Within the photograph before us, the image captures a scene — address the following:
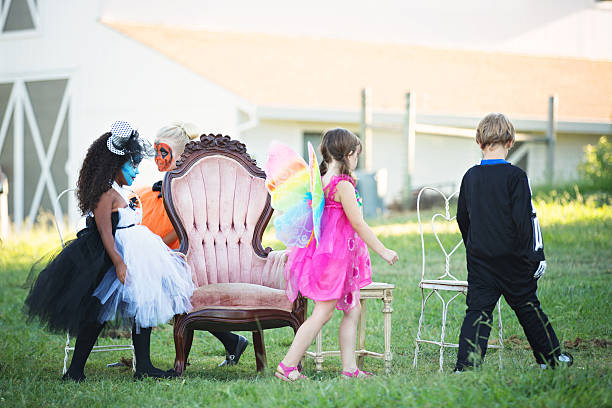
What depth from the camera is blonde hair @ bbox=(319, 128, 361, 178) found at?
14.8 ft

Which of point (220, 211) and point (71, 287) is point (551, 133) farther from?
point (71, 287)

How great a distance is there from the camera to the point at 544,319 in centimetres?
443

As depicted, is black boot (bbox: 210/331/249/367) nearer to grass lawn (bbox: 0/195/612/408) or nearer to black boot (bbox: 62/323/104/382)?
grass lawn (bbox: 0/195/612/408)

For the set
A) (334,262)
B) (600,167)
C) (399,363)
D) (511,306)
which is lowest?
(399,363)

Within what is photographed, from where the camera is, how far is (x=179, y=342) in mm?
4758

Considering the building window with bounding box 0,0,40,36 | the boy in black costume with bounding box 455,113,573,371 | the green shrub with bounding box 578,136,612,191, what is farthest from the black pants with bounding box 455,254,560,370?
the building window with bounding box 0,0,40,36

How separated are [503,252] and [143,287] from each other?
7.36 feet

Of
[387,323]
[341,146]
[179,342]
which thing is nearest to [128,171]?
[179,342]

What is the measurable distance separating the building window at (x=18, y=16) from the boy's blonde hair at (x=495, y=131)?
1305 cm

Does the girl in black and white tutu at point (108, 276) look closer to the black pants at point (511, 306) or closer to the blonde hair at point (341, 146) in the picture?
the blonde hair at point (341, 146)

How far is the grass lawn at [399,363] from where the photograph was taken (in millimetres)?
3590

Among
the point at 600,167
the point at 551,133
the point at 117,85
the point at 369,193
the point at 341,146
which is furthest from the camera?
the point at 551,133

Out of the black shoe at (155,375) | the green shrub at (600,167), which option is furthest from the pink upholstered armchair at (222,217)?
the green shrub at (600,167)

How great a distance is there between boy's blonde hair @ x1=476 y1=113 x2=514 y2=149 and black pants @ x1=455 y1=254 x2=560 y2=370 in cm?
73
